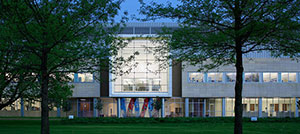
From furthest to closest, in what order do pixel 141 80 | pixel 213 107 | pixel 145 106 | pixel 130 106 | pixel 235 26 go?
pixel 213 107 → pixel 130 106 → pixel 145 106 → pixel 141 80 → pixel 235 26

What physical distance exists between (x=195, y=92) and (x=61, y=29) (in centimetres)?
4254

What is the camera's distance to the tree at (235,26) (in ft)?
46.8

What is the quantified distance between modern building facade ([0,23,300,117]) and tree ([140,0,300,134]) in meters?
35.8

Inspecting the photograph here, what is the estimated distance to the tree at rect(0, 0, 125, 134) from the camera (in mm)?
13812

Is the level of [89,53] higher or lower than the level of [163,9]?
lower

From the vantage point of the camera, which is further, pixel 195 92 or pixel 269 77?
pixel 269 77

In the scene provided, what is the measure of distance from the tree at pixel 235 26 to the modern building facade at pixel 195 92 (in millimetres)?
35785

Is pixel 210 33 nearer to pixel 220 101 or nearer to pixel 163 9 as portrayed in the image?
pixel 163 9

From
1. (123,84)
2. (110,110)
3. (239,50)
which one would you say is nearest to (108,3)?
(239,50)

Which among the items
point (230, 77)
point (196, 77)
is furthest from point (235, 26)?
point (230, 77)

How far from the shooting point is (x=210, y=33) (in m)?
16.2

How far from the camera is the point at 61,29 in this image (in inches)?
544

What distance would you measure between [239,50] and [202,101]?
41.5 m

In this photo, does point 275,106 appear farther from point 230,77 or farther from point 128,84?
point 128,84
